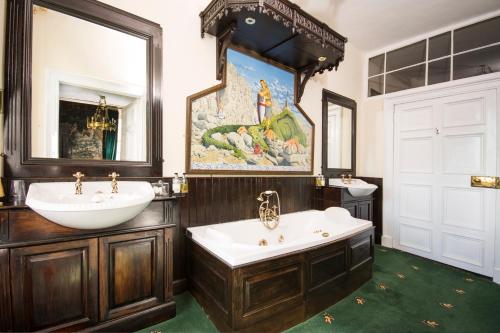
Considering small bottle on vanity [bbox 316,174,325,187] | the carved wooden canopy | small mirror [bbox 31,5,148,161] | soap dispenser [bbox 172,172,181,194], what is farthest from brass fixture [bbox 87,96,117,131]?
small bottle on vanity [bbox 316,174,325,187]

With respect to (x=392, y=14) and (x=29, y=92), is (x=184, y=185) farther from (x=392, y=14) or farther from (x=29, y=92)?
(x=392, y=14)

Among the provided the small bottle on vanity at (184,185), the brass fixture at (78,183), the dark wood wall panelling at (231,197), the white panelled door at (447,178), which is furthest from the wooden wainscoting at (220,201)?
the white panelled door at (447,178)

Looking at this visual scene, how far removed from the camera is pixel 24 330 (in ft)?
4.10

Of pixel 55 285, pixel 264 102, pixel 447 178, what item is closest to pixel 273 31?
pixel 264 102

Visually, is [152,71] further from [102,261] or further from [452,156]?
[452,156]

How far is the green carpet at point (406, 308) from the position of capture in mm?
1692

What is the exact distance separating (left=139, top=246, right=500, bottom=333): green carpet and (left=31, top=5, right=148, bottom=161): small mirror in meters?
1.40

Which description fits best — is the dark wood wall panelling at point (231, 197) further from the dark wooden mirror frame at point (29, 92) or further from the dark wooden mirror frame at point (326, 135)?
the dark wooden mirror frame at point (326, 135)

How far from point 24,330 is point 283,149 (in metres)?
2.61

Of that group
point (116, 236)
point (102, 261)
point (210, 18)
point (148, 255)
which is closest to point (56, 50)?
point (210, 18)

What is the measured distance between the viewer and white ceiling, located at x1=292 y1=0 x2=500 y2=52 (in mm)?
2655

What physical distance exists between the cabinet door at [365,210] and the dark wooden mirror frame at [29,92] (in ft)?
9.31

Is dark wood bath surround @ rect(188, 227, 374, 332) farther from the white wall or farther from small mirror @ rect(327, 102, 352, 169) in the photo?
small mirror @ rect(327, 102, 352, 169)

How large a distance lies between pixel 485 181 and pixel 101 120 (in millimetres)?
4146
